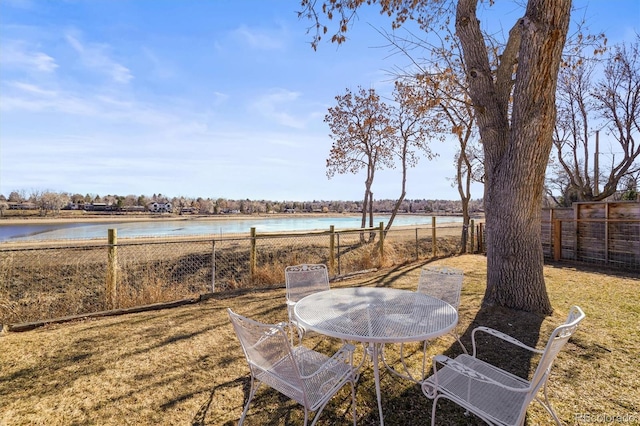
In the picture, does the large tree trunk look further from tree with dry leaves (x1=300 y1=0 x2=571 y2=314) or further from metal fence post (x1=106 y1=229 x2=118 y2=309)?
metal fence post (x1=106 y1=229 x2=118 y2=309)

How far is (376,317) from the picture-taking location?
2.26m

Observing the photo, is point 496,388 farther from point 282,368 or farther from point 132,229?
point 132,229

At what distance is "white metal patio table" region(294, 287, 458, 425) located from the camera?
1.92 meters

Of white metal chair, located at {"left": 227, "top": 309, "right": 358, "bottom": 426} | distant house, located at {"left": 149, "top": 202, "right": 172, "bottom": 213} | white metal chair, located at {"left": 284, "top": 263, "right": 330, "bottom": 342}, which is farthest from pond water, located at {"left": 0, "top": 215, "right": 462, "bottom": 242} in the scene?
distant house, located at {"left": 149, "top": 202, "right": 172, "bottom": 213}

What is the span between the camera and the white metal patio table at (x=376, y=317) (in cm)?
192

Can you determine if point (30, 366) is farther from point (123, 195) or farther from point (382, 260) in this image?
point (123, 195)

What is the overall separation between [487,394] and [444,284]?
1.58 m

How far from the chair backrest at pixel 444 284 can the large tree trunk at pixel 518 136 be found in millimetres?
1313

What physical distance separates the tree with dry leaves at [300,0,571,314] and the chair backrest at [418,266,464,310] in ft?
4.32

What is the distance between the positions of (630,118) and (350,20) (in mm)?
13909

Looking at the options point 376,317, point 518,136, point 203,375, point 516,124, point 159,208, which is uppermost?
point 516,124

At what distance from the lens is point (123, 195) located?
65750 mm

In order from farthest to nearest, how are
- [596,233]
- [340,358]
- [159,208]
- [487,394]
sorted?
[159,208], [596,233], [340,358], [487,394]

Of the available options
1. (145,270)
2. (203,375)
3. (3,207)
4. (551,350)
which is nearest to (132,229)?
(145,270)
